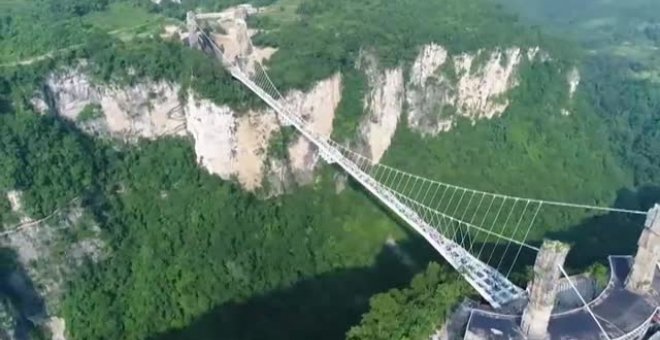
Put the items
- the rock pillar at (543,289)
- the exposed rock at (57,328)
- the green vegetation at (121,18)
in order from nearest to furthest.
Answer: the rock pillar at (543,289)
the exposed rock at (57,328)
the green vegetation at (121,18)

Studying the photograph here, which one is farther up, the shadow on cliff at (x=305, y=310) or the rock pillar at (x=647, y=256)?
the rock pillar at (x=647, y=256)

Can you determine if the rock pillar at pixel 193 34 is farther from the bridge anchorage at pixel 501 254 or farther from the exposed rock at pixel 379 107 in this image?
the exposed rock at pixel 379 107

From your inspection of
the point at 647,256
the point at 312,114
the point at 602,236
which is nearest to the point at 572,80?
the point at 602,236

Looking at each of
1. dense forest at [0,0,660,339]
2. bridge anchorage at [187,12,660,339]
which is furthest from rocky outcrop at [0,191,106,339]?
bridge anchorage at [187,12,660,339]

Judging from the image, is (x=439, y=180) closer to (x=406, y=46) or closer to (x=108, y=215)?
(x=406, y=46)

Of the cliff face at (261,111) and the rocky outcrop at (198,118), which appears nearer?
the rocky outcrop at (198,118)

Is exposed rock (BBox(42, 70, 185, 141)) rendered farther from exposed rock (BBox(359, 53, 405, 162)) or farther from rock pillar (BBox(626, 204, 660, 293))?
rock pillar (BBox(626, 204, 660, 293))

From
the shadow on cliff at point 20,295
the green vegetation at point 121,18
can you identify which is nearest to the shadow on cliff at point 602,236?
the shadow on cliff at point 20,295

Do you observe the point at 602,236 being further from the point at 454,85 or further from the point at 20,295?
the point at 20,295
